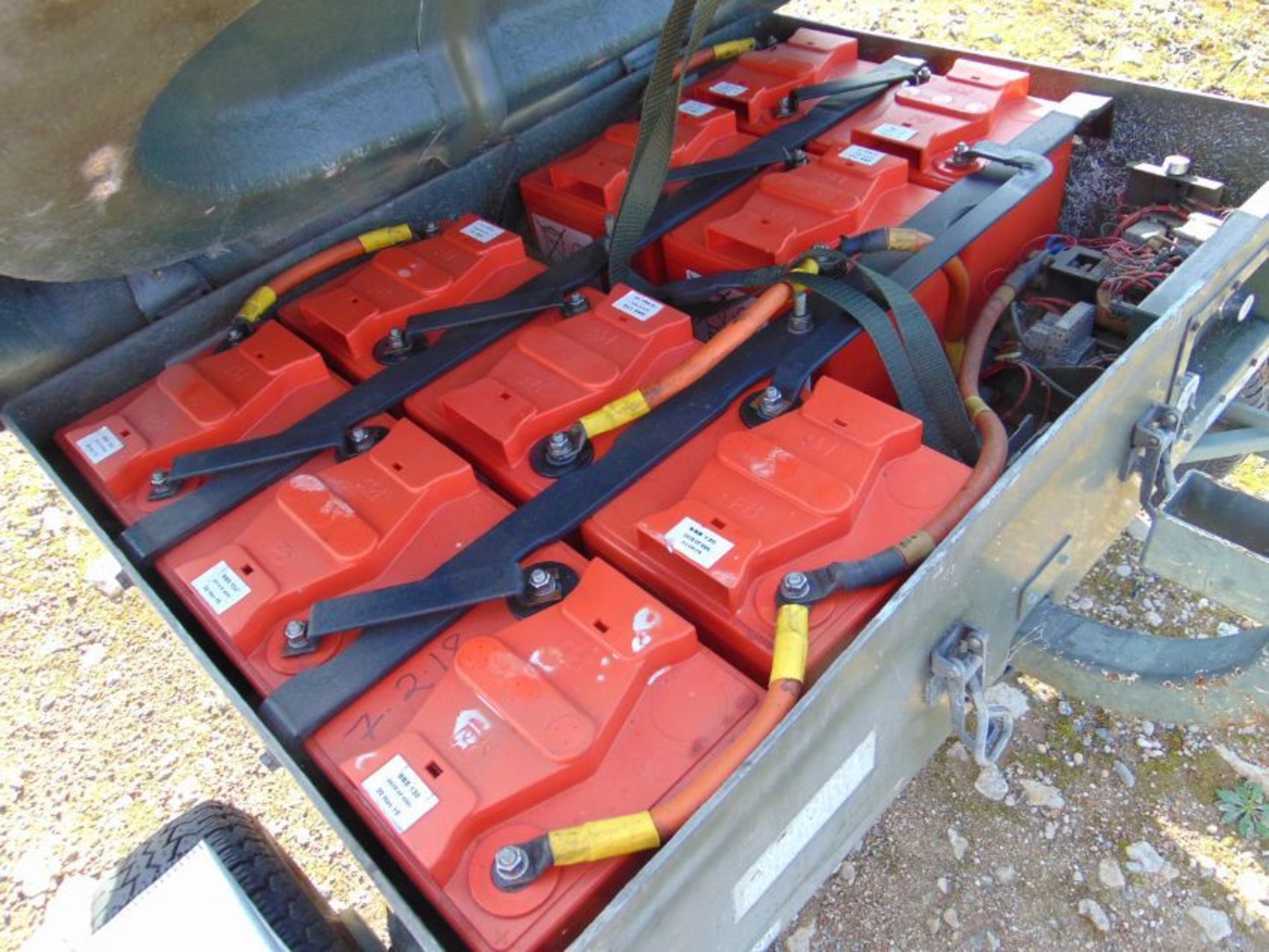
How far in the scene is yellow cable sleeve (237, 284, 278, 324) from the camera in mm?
1853

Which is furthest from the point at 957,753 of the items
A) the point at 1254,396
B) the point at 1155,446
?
the point at 1254,396

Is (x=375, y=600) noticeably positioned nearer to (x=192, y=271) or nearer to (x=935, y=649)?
(x=935, y=649)

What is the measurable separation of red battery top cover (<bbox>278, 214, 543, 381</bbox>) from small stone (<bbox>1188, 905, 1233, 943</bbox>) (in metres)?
1.71

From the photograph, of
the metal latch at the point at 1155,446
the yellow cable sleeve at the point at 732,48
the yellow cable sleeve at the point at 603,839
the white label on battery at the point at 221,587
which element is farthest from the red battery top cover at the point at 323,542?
the yellow cable sleeve at the point at 732,48

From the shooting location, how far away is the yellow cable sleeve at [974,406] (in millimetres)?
1516

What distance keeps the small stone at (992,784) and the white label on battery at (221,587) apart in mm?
1459

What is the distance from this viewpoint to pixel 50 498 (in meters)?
2.90

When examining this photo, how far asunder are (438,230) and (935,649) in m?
1.38

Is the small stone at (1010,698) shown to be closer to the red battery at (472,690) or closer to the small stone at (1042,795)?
the small stone at (1042,795)

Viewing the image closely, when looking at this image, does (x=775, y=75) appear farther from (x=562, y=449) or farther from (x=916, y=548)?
(x=916, y=548)

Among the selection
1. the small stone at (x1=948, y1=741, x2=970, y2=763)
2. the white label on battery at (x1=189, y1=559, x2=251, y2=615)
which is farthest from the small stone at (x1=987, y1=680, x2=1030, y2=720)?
the white label on battery at (x1=189, y1=559, x2=251, y2=615)

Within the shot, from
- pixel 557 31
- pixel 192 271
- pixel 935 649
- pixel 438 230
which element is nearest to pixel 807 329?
pixel 935 649

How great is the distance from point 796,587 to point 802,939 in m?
0.97

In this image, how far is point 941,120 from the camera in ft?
6.72
